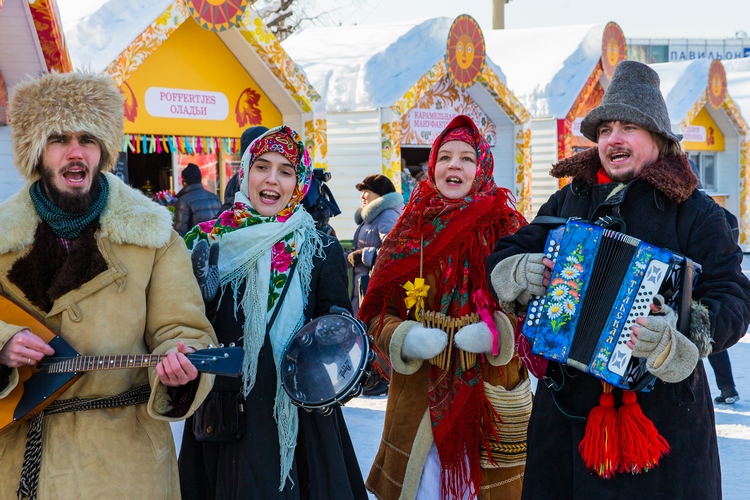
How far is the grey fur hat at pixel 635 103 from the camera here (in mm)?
2496

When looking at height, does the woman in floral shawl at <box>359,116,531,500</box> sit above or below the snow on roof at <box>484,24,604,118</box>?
below

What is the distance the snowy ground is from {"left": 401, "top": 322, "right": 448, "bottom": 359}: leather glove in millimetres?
1690

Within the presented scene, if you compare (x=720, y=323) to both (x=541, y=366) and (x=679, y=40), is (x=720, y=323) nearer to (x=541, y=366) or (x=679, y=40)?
(x=541, y=366)

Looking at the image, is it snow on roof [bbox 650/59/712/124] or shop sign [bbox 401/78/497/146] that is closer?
shop sign [bbox 401/78/497/146]

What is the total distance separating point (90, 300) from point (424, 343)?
124 centimetres

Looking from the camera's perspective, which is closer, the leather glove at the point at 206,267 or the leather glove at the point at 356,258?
the leather glove at the point at 206,267

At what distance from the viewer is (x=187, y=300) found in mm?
2443

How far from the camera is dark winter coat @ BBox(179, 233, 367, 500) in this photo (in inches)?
106

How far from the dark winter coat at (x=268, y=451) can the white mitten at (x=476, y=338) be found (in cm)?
48

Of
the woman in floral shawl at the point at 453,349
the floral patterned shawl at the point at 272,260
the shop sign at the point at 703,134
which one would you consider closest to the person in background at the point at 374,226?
the woman in floral shawl at the point at 453,349

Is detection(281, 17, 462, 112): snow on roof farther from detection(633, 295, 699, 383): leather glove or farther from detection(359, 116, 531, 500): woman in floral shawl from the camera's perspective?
detection(633, 295, 699, 383): leather glove

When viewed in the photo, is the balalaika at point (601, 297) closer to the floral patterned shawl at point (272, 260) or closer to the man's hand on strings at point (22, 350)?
the floral patterned shawl at point (272, 260)

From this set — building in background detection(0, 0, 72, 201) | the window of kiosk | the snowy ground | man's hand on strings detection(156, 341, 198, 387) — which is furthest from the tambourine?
the window of kiosk

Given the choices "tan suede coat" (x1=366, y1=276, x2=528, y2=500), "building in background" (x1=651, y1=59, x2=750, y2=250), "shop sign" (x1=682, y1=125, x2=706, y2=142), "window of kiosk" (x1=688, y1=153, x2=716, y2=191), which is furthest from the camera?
"window of kiosk" (x1=688, y1=153, x2=716, y2=191)
